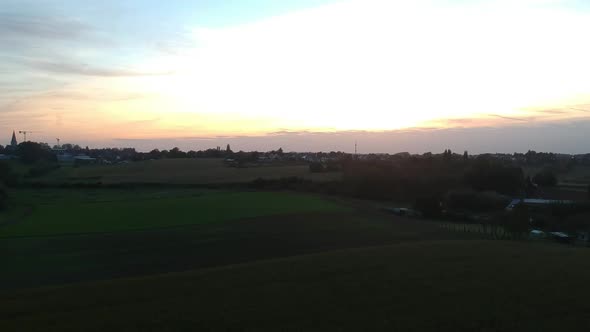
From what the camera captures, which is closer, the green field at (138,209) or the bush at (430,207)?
the green field at (138,209)

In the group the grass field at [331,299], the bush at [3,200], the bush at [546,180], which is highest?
the grass field at [331,299]

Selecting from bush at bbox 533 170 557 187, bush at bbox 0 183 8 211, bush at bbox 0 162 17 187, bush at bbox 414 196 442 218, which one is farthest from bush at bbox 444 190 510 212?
bush at bbox 0 162 17 187

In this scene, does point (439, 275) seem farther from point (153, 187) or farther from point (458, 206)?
point (153, 187)

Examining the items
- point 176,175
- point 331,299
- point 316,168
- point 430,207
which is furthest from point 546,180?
point 331,299

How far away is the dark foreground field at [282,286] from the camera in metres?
12.6

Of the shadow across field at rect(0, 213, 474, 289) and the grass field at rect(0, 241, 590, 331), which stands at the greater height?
the grass field at rect(0, 241, 590, 331)

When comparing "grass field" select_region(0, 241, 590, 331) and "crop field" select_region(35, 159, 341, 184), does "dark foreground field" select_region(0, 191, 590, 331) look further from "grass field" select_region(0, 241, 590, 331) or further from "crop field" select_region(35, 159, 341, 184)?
"crop field" select_region(35, 159, 341, 184)

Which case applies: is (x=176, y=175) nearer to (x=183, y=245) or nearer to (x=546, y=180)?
(x=183, y=245)

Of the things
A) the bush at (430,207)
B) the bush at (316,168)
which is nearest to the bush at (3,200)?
the bush at (430,207)

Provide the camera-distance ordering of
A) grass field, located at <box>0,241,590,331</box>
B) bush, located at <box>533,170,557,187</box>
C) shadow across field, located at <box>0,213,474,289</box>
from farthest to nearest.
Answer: bush, located at <box>533,170,557,187</box> → shadow across field, located at <box>0,213,474,289</box> → grass field, located at <box>0,241,590,331</box>

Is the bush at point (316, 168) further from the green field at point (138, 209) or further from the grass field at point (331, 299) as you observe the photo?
the grass field at point (331, 299)

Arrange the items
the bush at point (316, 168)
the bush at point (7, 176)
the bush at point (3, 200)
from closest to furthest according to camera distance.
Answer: the bush at point (3, 200) → the bush at point (7, 176) → the bush at point (316, 168)

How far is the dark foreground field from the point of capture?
12.6 m

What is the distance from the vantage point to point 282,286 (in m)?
16.4
